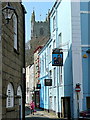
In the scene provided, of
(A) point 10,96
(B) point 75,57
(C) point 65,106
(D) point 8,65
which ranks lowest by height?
(C) point 65,106

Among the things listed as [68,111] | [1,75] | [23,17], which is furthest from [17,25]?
[68,111]

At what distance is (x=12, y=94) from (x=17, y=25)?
3690 millimetres

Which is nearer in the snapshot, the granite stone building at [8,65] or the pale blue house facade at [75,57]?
→ the granite stone building at [8,65]

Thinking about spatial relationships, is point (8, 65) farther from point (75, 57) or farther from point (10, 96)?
point (75, 57)

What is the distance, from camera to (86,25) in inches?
870

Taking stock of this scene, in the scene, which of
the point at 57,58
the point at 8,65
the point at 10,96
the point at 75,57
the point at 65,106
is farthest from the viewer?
the point at 65,106

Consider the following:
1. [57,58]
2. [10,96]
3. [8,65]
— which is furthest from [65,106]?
[8,65]

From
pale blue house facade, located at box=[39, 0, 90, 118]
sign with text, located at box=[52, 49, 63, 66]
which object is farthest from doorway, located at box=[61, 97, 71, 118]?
sign with text, located at box=[52, 49, 63, 66]

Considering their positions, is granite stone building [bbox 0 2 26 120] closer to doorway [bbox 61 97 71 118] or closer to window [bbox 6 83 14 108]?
window [bbox 6 83 14 108]

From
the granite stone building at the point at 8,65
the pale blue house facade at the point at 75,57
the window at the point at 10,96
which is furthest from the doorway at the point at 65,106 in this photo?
the window at the point at 10,96

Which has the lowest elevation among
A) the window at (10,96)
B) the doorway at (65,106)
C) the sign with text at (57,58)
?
the doorway at (65,106)

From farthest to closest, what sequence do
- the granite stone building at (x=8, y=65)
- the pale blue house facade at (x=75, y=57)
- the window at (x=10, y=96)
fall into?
the pale blue house facade at (x=75, y=57)
the window at (x=10, y=96)
the granite stone building at (x=8, y=65)

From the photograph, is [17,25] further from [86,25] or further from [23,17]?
[86,25]

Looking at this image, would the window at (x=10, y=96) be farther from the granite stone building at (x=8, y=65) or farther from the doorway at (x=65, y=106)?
the doorway at (x=65, y=106)
